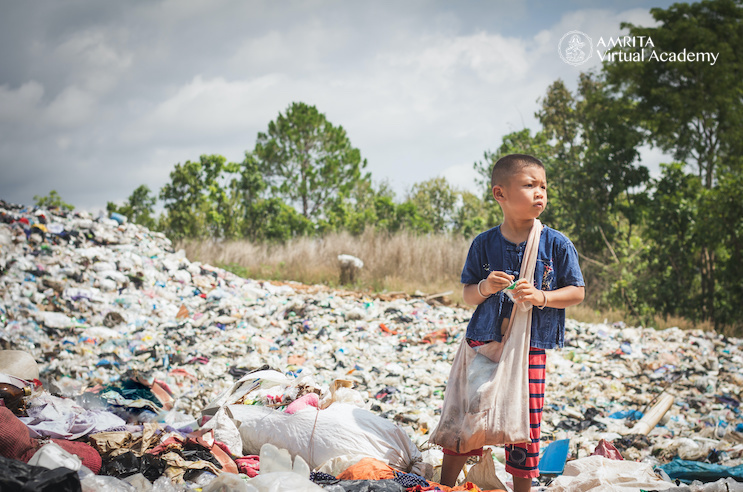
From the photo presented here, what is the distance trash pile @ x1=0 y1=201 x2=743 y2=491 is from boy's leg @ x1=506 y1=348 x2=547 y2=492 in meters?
0.40

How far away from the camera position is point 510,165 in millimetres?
1923

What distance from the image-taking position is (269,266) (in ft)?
39.5

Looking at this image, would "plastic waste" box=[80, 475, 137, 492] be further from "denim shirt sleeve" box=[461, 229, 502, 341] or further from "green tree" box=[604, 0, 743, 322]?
"green tree" box=[604, 0, 743, 322]

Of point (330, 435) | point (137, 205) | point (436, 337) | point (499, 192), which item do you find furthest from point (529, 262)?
point (137, 205)

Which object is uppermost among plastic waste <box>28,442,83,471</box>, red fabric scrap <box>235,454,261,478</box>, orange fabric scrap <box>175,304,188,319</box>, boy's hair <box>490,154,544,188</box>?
boy's hair <box>490,154,544,188</box>

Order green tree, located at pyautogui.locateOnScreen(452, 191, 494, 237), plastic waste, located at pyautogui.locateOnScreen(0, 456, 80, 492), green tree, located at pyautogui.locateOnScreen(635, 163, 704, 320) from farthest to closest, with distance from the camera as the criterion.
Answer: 1. green tree, located at pyautogui.locateOnScreen(452, 191, 494, 237)
2. green tree, located at pyautogui.locateOnScreen(635, 163, 704, 320)
3. plastic waste, located at pyautogui.locateOnScreen(0, 456, 80, 492)

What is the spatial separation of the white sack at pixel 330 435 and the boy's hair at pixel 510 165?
1345mm

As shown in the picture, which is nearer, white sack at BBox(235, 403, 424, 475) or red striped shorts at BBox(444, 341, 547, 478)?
red striped shorts at BBox(444, 341, 547, 478)

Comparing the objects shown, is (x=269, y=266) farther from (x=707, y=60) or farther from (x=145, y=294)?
(x=707, y=60)

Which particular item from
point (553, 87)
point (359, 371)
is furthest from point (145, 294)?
point (553, 87)

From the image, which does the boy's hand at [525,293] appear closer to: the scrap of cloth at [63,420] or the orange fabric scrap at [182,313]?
the scrap of cloth at [63,420]

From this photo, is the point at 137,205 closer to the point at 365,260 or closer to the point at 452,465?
the point at 365,260

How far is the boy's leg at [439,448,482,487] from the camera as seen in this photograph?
200cm

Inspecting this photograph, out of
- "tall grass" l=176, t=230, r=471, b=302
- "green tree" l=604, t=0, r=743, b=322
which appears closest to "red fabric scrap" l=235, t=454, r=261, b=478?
"tall grass" l=176, t=230, r=471, b=302
